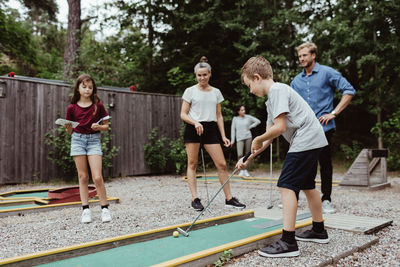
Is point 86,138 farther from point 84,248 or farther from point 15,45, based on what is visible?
point 15,45

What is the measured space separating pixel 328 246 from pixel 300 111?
1.07 m

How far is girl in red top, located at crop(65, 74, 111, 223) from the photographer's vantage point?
130 inches

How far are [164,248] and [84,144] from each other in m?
1.52

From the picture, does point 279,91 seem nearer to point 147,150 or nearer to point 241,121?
point 241,121

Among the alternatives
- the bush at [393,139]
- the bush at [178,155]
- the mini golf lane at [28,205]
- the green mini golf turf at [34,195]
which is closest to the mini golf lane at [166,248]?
the mini golf lane at [28,205]

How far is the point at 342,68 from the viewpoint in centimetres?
907

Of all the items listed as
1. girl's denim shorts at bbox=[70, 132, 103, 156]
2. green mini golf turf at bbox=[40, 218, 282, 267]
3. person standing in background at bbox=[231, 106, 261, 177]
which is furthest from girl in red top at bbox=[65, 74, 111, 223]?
person standing in background at bbox=[231, 106, 261, 177]

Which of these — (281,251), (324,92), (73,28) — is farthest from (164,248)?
(73,28)

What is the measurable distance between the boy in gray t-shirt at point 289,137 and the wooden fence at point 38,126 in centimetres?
558

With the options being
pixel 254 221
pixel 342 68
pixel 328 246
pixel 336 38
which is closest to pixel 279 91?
pixel 328 246

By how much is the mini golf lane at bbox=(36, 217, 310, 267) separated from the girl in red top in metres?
1.07

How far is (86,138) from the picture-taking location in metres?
3.32

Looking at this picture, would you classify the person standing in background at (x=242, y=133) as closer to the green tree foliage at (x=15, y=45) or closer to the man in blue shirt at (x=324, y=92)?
the man in blue shirt at (x=324, y=92)

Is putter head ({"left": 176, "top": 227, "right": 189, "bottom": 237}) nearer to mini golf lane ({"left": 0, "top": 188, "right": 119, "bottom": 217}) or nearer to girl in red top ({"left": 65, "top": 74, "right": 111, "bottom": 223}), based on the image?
girl in red top ({"left": 65, "top": 74, "right": 111, "bottom": 223})
